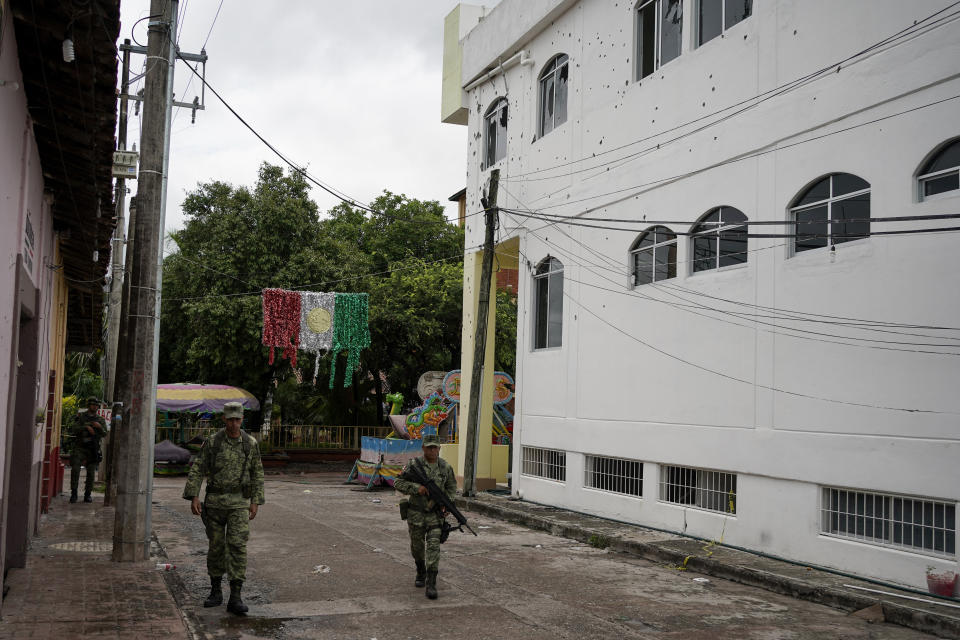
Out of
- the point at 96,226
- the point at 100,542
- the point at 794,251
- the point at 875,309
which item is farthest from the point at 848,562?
the point at 96,226

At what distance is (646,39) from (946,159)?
7181 mm

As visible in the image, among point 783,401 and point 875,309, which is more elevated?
point 875,309

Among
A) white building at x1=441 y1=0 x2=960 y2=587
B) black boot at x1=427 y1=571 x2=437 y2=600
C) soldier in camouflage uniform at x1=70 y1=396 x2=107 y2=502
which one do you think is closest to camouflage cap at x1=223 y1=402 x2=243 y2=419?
black boot at x1=427 y1=571 x2=437 y2=600

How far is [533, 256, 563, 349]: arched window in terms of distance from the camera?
18062 millimetres

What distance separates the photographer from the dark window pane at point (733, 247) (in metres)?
12.8

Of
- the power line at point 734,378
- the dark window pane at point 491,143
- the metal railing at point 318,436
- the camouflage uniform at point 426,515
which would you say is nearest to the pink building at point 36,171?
the camouflage uniform at point 426,515

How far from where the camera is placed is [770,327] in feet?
39.4

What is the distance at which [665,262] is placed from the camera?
1459cm

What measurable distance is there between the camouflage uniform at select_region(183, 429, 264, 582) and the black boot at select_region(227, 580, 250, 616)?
5 cm

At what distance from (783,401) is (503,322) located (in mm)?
19360

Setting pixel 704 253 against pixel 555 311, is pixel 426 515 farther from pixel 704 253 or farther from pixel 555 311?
pixel 555 311

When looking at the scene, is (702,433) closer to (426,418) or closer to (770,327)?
(770,327)

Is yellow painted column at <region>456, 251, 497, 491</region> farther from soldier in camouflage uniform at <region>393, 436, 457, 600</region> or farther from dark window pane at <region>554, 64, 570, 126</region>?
soldier in camouflage uniform at <region>393, 436, 457, 600</region>

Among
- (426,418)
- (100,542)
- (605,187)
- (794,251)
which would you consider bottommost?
(100,542)
